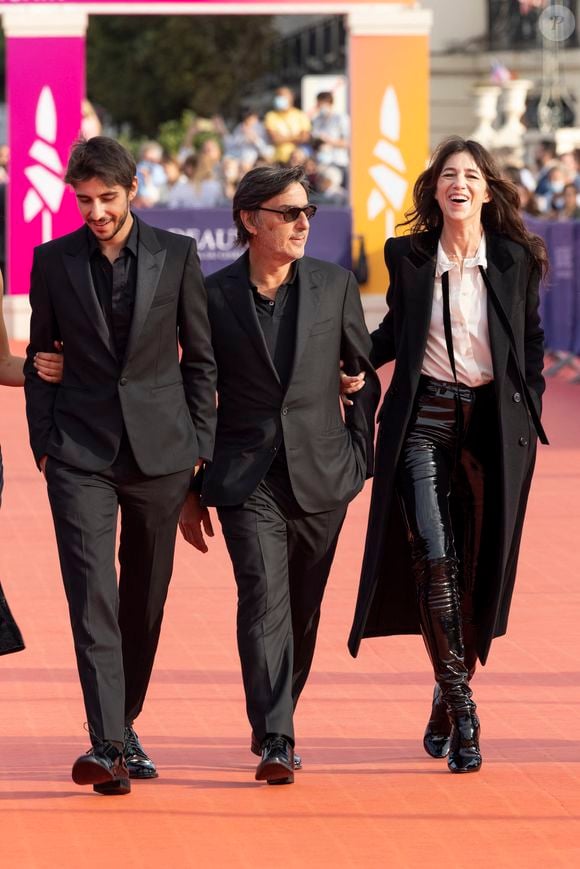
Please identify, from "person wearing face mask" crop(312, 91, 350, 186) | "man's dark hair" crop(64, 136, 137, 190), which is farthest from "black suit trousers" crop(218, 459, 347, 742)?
"person wearing face mask" crop(312, 91, 350, 186)

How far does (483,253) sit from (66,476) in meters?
1.52

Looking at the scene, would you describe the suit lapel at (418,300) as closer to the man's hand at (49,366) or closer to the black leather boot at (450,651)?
the black leather boot at (450,651)

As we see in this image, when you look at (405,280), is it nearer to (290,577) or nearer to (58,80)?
(290,577)

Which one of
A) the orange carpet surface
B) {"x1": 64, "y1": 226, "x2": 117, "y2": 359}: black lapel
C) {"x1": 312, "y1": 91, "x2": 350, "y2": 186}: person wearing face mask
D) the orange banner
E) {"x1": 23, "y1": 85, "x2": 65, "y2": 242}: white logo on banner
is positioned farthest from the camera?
{"x1": 312, "y1": 91, "x2": 350, "y2": 186}: person wearing face mask

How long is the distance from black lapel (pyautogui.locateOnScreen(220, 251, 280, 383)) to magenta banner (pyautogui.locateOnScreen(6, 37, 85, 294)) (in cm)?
1573

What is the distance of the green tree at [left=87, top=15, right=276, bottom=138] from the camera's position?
5103cm

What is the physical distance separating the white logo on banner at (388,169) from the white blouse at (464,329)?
16095mm

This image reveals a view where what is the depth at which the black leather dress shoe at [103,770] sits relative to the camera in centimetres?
591

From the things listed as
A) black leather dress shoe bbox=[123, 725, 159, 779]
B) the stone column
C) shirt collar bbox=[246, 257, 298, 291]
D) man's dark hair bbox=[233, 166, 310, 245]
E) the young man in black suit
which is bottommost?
black leather dress shoe bbox=[123, 725, 159, 779]

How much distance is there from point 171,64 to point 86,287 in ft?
152

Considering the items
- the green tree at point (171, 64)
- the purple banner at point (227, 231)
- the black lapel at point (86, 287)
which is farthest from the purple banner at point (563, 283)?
the green tree at point (171, 64)

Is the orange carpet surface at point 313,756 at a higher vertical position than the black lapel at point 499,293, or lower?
lower

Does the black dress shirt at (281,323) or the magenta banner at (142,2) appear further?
the magenta banner at (142,2)

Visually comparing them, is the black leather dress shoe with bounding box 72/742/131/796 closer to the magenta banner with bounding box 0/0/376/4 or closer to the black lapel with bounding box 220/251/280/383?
the black lapel with bounding box 220/251/280/383
